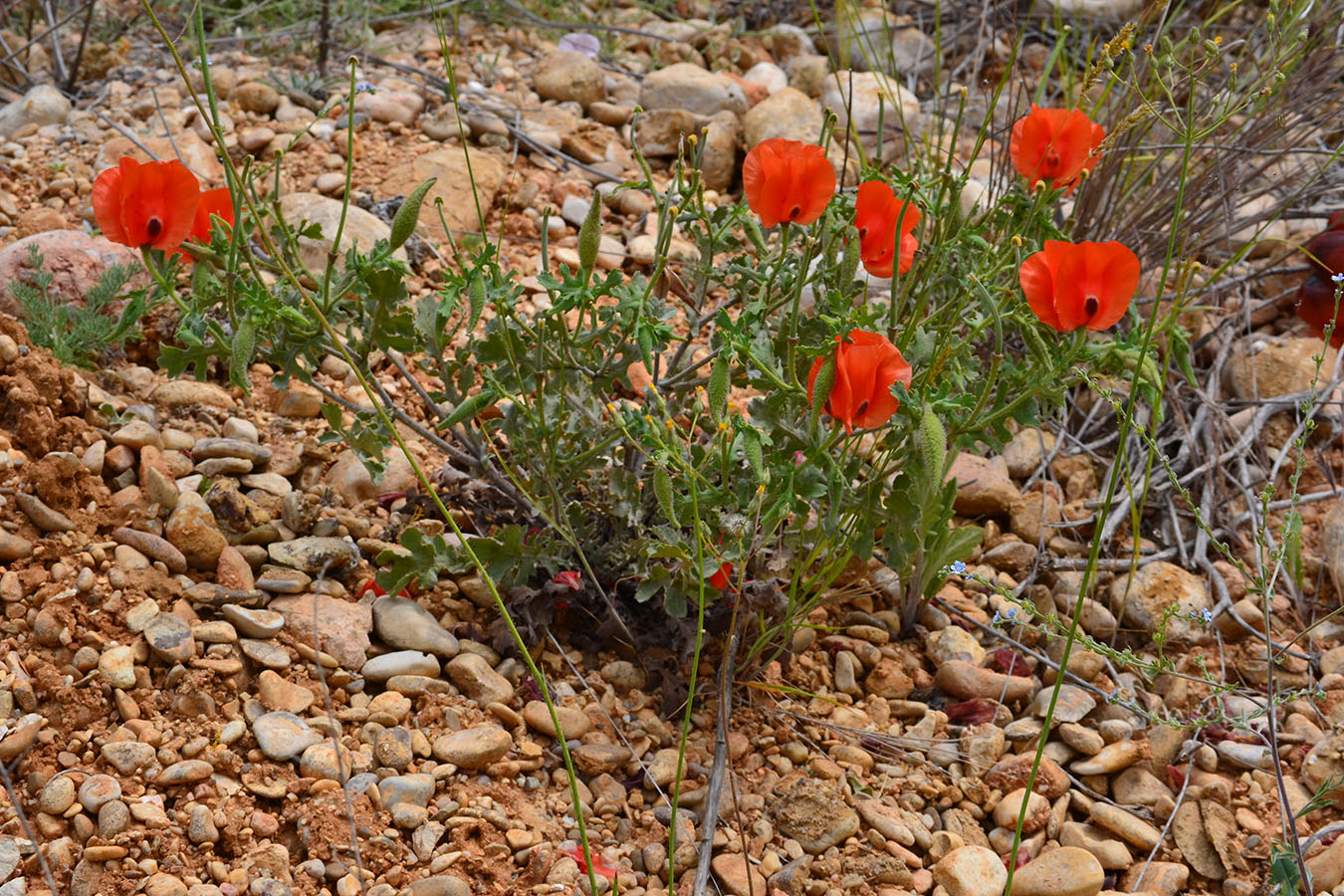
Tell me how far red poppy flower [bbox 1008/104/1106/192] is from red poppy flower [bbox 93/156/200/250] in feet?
3.60

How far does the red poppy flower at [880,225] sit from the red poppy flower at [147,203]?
866 mm

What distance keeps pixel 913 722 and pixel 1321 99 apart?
1.73m

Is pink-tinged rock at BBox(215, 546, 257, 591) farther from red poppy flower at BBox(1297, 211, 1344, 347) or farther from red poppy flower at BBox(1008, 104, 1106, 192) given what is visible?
red poppy flower at BBox(1297, 211, 1344, 347)

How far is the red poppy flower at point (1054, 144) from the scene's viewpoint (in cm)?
161

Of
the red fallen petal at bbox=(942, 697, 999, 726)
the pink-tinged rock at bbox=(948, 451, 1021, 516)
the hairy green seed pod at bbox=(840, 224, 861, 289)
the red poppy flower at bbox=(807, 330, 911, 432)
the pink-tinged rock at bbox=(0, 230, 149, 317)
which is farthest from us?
the pink-tinged rock at bbox=(948, 451, 1021, 516)

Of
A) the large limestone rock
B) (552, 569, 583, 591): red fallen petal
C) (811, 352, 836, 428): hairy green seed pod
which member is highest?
(811, 352, 836, 428): hairy green seed pod

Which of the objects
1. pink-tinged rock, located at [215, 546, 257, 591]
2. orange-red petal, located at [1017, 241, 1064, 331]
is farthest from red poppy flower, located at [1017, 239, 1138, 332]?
pink-tinged rock, located at [215, 546, 257, 591]

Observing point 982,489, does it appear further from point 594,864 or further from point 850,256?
point 594,864

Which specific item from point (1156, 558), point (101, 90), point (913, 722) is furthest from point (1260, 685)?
point (101, 90)

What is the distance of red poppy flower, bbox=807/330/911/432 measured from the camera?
1.35 meters

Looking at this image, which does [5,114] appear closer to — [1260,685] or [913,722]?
[913,722]

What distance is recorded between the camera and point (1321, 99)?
103 inches

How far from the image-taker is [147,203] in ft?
4.94

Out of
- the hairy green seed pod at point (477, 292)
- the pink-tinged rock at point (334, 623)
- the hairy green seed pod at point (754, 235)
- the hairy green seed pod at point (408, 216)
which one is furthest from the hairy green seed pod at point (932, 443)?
the pink-tinged rock at point (334, 623)
